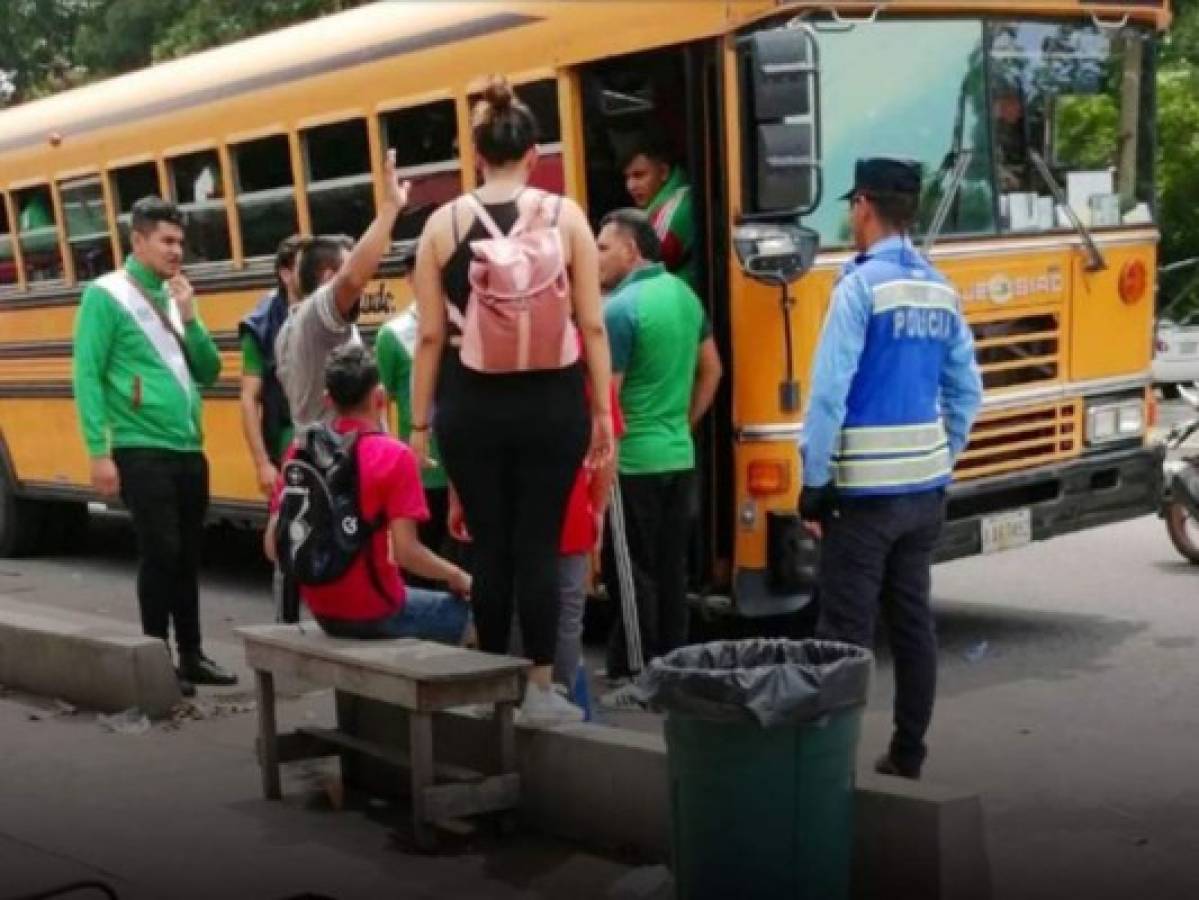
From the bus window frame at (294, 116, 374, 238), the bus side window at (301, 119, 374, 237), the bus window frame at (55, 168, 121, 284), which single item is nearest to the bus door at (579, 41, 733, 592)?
the bus window frame at (294, 116, 374, 238)

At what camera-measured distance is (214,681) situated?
338 inches

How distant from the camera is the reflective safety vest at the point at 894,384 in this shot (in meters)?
6.06

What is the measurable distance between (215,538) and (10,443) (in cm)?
144

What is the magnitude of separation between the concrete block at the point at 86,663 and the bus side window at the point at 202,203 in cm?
279

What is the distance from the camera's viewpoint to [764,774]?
4.77 m

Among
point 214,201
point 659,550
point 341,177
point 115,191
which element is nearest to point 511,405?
point 659,550

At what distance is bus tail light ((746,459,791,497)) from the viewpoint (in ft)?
26.9

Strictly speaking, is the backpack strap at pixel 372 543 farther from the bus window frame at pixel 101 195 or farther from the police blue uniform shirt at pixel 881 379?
the bus window frame at pixel 101 195

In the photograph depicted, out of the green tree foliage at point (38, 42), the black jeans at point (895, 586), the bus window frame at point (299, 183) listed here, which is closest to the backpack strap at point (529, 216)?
the black jeans at point (895, 586)

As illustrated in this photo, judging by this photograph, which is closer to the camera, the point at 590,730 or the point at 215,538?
the point at 590,730

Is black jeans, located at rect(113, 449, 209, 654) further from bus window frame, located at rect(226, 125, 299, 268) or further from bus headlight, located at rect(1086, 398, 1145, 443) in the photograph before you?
bus headlight, located at rect(1086, 398, 1145, 443)

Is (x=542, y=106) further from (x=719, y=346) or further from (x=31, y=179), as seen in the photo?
(x=31, y=179)

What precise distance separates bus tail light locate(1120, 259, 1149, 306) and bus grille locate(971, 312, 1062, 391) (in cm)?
47

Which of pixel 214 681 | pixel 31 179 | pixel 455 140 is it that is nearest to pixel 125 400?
pixel 214 681
